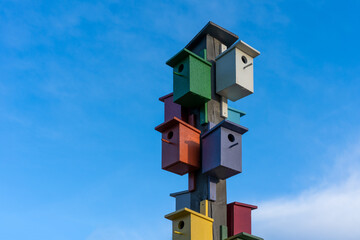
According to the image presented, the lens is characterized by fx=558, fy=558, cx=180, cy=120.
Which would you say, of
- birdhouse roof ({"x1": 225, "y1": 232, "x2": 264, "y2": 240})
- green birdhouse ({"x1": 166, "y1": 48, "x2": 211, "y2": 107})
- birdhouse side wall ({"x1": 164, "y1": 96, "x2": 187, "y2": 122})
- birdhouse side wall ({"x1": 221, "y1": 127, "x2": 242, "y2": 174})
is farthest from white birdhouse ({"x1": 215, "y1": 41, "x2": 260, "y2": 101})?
birdhouse roof ({"x1": 225, "y1": 232, "x2": 264, "y2": 240})

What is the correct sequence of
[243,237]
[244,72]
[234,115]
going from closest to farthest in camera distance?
1. [243,237]
2. [244,72]
3. [234,115]

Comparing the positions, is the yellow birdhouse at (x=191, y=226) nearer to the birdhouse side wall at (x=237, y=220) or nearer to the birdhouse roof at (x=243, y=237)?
the birdhouse roof at (x=243, y=237)

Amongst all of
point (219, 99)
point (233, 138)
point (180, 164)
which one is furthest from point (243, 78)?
point (180, 164)

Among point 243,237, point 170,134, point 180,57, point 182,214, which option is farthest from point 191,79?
point 243,237

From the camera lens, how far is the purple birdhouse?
6.86m

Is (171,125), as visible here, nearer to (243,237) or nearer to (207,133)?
(207,133)

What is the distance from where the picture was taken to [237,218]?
7.03 m

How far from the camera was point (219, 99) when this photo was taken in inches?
302

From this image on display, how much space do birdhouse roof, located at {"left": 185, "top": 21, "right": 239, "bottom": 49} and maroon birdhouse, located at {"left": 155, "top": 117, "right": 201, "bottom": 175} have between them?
1.47 meters

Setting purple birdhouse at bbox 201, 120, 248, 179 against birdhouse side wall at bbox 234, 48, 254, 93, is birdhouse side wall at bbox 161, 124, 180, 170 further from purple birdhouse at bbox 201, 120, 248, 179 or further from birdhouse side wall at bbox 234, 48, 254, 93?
birdhouse side wall at bbox 234, 48, 254, 93

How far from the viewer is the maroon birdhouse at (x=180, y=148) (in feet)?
23.0

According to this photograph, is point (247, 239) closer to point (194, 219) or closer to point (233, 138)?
point (194, 219)

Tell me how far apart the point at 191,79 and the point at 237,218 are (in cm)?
190

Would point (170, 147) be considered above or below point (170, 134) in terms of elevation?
below
